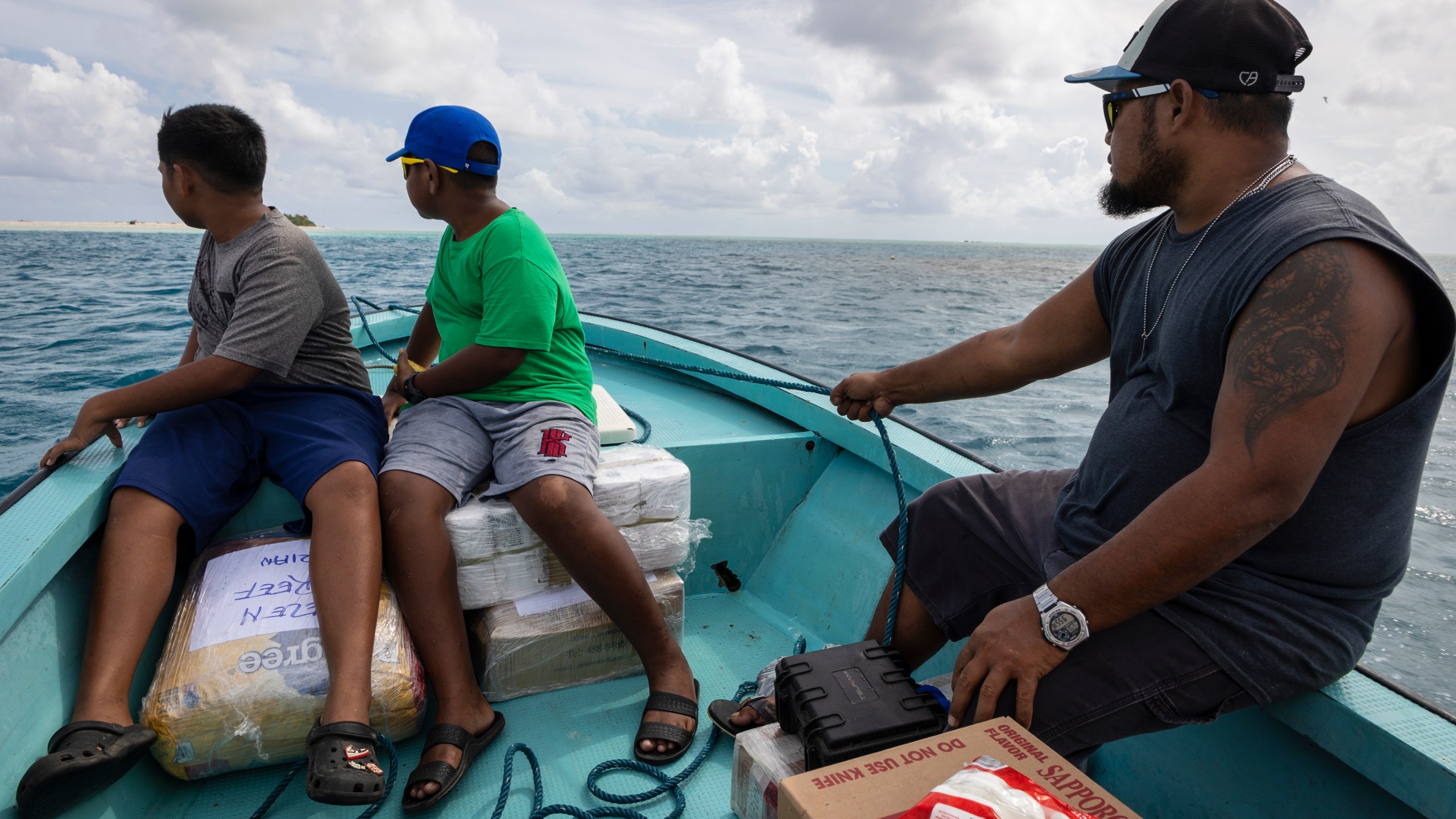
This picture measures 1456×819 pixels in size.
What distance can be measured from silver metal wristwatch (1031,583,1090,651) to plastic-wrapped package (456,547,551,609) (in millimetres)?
1170

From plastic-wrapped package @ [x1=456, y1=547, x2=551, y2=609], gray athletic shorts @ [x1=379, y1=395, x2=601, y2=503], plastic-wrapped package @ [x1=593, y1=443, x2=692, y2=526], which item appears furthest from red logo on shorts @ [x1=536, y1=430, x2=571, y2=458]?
plastic-wrapped package @ [x1=456, y1=547, x2=551, y2=609]

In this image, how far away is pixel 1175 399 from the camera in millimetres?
1210

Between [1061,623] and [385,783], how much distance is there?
4.08ft

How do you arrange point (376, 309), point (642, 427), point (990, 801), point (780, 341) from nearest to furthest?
point (990, 801), point (642, 427), point (376, 309), point (780, 341)

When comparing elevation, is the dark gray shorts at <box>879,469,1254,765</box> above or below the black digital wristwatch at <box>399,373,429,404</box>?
below

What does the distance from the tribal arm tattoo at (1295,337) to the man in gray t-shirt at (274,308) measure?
196 centimetres

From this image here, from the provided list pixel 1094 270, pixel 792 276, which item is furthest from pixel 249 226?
pixel 792 276

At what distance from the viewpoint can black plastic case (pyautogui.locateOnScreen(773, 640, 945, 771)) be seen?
1.15m

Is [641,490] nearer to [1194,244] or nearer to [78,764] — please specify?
[78,764]

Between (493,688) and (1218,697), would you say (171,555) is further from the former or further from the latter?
(1218,697)

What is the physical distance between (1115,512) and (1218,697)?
0.31 m

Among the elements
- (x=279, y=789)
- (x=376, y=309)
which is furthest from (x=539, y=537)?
(x=376, y=309)

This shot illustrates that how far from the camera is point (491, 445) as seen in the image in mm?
1965

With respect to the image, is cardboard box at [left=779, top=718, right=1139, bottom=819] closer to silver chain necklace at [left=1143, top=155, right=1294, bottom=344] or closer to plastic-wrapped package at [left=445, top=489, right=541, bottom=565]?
silver chain necklace at [left=1143, top=155, right=1294, bottom=344]
